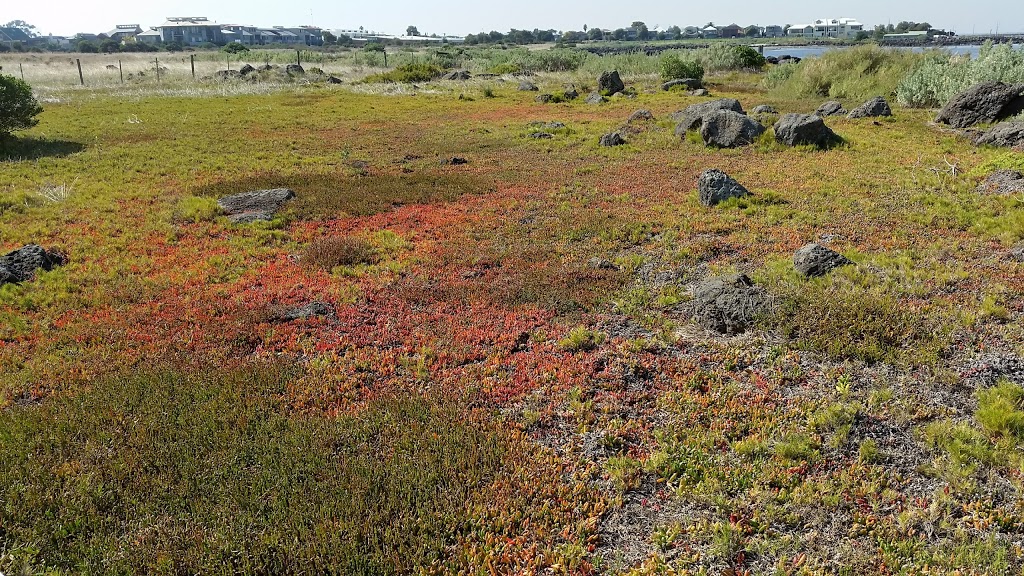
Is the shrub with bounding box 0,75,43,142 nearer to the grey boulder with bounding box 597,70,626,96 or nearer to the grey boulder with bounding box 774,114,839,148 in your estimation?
the grey boulder with bounding box 774,114,839,148

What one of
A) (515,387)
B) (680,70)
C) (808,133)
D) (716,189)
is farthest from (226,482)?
(680,70)

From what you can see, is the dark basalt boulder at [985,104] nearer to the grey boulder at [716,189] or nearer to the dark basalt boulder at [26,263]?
the grey boulder at [716,189]

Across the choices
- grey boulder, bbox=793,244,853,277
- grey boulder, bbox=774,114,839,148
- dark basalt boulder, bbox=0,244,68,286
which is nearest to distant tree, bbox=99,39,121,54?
dark basalt boulder, bbox=0,244,68,286

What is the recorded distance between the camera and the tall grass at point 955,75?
113 feet

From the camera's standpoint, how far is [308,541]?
5891mm

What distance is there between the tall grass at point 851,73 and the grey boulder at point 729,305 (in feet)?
136

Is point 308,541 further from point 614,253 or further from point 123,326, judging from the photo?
point 614,253

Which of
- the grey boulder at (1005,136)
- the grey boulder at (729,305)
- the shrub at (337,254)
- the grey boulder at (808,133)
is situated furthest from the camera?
the grey boulder at (808,133)

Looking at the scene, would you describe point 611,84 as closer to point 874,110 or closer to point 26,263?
point 874,110

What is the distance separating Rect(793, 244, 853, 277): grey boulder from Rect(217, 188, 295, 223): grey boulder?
1481cm

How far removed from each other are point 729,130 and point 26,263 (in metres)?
27.5

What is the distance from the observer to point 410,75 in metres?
70.6

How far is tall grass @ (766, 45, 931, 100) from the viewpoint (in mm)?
43969

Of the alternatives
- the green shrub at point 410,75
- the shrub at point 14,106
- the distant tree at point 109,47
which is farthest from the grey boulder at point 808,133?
the distant tree at point 109,47
